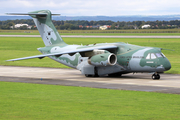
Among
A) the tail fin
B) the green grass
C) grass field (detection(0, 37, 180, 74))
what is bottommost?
grass field (detection(0, 37, 180, 74))

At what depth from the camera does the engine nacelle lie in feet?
97.0

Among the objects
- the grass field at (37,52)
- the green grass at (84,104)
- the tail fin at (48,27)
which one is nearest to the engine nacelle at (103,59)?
the tail fin at (48,27)

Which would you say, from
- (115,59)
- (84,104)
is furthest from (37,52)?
(84,104)

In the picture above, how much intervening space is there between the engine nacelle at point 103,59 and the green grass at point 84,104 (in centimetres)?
686

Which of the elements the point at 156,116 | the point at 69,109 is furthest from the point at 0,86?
the point at 156,116

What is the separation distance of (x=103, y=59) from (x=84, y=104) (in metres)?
12.4

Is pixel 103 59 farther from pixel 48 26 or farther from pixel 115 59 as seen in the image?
pixel 48 26

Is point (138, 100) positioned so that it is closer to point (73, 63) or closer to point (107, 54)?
point (107, 54)

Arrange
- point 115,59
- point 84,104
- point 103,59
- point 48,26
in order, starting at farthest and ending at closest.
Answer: point 48,26
point 115,59
point 103,59
point 84,104

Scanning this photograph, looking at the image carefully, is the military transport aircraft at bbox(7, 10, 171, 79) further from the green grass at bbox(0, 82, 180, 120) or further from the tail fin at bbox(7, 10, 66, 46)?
the green grass at bbox(0, 82, 180, 120)

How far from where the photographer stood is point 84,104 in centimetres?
1764

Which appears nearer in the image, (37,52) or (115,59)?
(115,59)

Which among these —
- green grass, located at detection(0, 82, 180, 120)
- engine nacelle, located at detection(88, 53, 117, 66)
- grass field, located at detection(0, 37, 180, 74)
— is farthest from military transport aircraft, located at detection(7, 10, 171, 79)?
green grass, located at detection(0, 82, 180, 120)

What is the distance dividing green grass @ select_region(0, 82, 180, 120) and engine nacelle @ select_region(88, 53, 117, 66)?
686 centimetres
